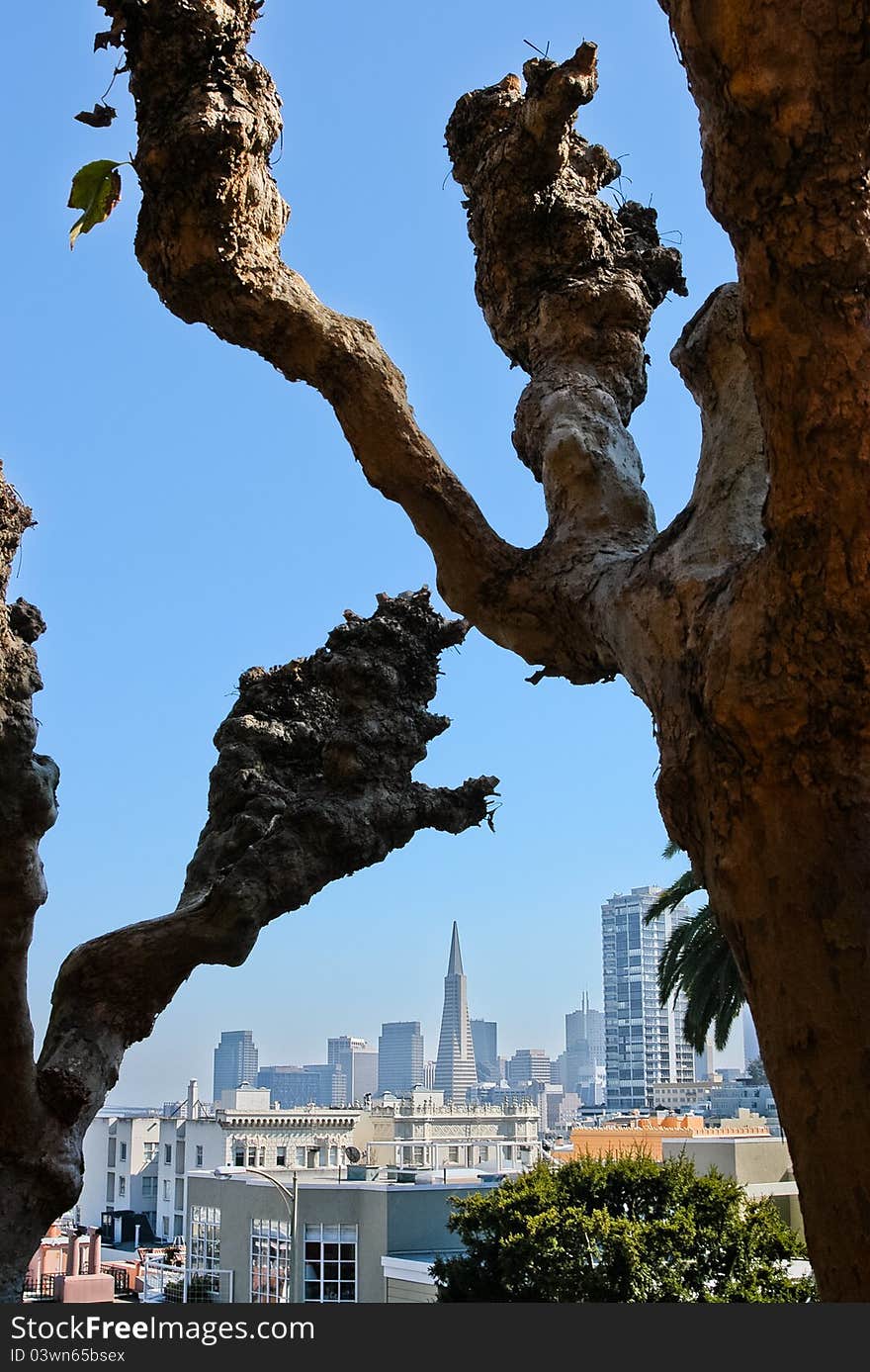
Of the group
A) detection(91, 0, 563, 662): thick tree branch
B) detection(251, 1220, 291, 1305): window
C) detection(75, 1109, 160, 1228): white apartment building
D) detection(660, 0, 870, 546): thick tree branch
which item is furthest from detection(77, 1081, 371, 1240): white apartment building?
detection(660, 0, 870, 546): thick tree branch

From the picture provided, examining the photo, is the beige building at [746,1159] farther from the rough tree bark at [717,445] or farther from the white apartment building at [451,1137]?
the rough tree bark at [717,445]

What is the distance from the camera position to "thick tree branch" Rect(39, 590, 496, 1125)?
6.79 meters

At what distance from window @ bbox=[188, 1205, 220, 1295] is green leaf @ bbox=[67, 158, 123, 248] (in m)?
27.7

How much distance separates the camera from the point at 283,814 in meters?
7.48

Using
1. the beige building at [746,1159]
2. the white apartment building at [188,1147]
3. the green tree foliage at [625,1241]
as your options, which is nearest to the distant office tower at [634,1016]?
the white apartment building at [188,1147]

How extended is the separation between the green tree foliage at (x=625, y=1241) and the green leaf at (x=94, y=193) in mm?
11007

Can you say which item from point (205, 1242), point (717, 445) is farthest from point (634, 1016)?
point (717, 445)

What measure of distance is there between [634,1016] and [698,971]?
158m

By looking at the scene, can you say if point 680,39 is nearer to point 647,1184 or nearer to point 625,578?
point 625,578

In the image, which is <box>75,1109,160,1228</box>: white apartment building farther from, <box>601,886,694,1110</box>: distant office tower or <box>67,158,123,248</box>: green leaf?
<box>601,886,694,1110</box>: distant office tower

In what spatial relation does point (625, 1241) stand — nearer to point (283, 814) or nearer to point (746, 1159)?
point (283, 814)

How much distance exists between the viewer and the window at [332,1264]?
25.7 m

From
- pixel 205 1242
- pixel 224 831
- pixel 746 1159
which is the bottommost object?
Result: pixel 205 1242

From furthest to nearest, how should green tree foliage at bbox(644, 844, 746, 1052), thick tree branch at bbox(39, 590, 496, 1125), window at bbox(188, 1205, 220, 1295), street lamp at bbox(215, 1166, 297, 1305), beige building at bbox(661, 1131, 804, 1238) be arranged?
window at bbox(188, 1205, 220, 1295)
beige building at bbox(661, 1131, 804, 1238)
street lamp at bbox(215, 1166, 297, 1305)
green tree foliage at bbox(644, 844, 746, 1052)
thick tree branch at bbox(39, 590, 496, 1125)
